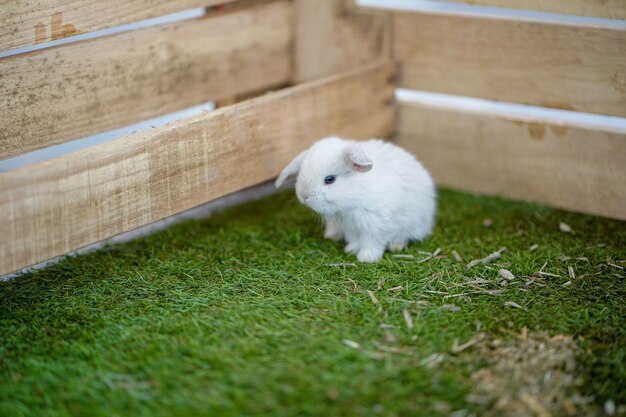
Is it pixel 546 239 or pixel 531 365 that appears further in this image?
pixel 546 239

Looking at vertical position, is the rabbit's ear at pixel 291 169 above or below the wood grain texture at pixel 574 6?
below

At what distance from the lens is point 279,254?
3.36 metres

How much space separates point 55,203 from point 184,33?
1.35m

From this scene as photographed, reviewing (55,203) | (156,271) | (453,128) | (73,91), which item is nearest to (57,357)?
(55,203)

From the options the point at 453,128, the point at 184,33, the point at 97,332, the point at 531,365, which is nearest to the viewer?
the point at 531,365

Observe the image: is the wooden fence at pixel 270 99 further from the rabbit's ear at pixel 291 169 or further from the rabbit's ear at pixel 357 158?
the rabbit's ear at pixel 357 158

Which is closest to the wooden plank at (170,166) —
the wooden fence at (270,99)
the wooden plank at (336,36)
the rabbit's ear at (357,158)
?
the wooden fence at (270,99)

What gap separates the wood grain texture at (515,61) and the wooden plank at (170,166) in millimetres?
217

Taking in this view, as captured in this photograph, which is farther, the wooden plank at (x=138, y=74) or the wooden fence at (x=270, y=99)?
the wooden plank at (x=138, y=74)

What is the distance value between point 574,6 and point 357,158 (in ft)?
3.93

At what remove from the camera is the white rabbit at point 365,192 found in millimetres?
3160

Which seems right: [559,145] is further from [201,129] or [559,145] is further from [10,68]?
[10,68]

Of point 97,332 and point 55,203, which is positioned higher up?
point 55,203

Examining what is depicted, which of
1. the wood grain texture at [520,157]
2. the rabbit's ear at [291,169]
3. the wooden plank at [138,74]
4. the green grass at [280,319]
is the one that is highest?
the wooden plank at [138,74]
